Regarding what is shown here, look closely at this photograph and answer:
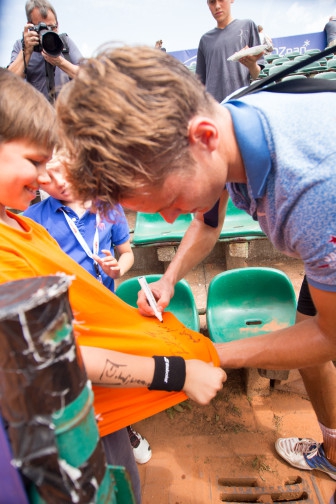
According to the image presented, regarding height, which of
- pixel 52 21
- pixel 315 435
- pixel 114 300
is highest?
pixel 52 21

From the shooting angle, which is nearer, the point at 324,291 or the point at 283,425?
the point at 324,291

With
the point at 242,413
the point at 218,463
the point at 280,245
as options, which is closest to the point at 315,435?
the point at 242,413

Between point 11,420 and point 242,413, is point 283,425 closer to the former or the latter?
point 242,413

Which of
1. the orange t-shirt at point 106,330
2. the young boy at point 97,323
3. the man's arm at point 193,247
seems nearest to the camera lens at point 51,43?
the young boy at point 97,323

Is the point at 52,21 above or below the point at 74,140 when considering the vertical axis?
above

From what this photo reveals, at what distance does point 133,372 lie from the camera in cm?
89

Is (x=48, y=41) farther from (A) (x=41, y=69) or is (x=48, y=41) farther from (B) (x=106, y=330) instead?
(B) (x=106, y=330)

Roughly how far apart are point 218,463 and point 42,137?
185cm

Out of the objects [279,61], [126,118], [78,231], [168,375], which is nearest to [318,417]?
[168,375]

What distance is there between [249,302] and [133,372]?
1592 mm

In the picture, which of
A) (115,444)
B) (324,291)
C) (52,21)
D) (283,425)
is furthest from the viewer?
(52,21)

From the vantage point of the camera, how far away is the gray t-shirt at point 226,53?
356 cm

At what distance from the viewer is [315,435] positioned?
197 cm

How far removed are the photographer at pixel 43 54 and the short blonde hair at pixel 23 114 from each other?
1.64 meters
